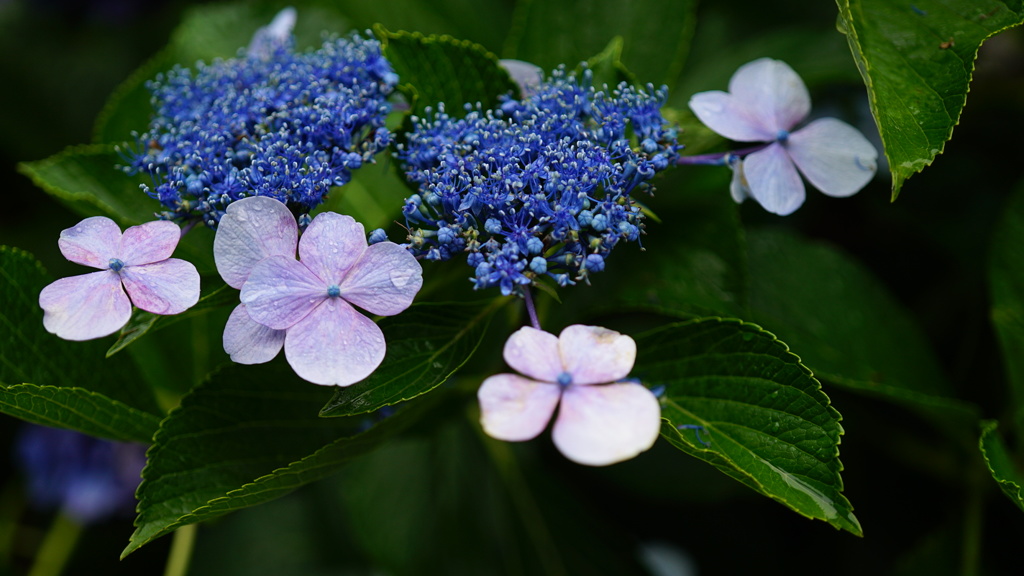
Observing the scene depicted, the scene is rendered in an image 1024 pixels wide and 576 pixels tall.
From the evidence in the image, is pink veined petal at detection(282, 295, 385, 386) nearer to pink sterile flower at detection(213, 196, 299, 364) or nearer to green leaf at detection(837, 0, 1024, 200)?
pink sterile flower at detection(213, 196, 299, 364)

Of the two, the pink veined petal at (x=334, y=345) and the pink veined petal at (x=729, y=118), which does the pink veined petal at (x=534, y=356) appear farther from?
the pink veined petal at (x=729, y=118)

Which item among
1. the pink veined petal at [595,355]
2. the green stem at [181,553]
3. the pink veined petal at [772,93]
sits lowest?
the green stem at [181,553]

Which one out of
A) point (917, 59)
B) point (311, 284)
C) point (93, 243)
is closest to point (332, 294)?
point (311, 284)

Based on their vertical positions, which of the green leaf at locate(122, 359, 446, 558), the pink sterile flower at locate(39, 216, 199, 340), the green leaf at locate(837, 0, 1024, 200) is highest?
the green leaf at locate(837, 0, 1024, 200)

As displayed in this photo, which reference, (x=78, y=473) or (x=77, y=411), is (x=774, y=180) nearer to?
(x=77, y=411)

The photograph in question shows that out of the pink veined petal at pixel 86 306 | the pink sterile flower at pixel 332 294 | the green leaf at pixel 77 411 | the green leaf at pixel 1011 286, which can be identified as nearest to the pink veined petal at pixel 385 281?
the pink sterile flower at pixel 332 294

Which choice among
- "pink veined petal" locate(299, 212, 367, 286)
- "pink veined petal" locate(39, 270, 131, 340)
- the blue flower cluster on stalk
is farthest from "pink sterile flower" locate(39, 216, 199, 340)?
the blue flower cluster on stalk

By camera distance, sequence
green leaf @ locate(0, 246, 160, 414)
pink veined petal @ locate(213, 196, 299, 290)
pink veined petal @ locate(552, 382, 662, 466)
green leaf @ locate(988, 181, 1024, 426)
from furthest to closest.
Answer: green leaf @ locate(988, 181, 1024, 426) → green leaf @ locate(0, 246, 160, 414) → pink veined petal @ locate(213, 196, 299, 290) → pink veined petal @ locate(552, 382, 662, 466)
